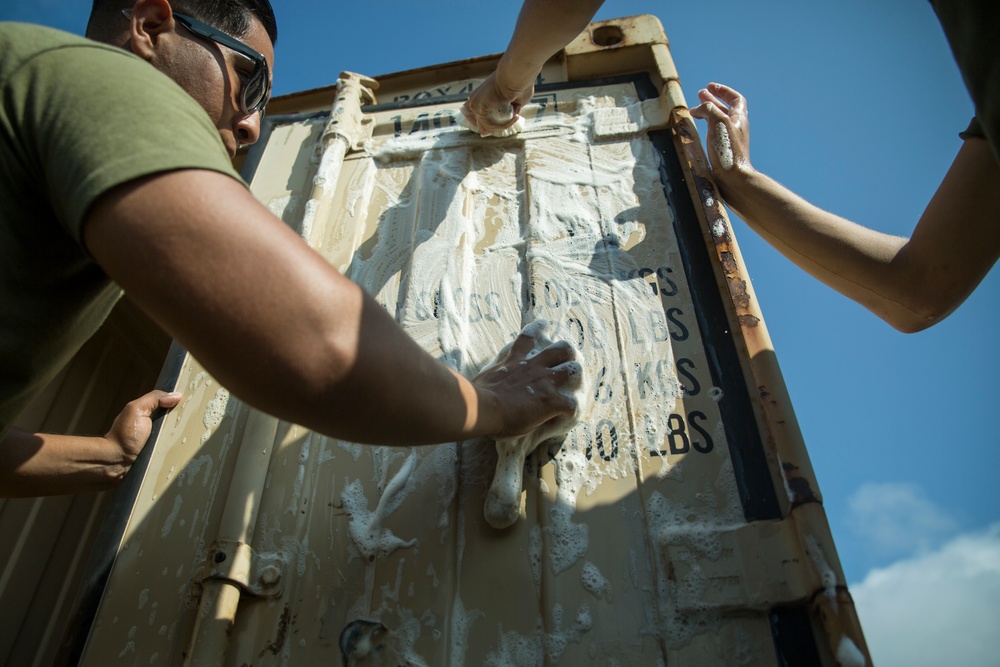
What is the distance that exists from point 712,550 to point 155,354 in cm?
270

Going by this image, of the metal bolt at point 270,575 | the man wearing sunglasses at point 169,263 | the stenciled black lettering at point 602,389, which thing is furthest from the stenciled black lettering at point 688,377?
the metal bolt at point 270,575

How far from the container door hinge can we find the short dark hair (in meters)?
1.00

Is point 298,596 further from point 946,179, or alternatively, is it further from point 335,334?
point 946,179

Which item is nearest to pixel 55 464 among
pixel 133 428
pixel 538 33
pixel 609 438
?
pixel 133 428

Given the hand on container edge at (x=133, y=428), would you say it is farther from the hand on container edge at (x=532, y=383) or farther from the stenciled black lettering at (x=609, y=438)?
the stenciled black lettering at (x=609, y=438)

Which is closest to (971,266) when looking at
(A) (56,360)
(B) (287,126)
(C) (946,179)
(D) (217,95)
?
→ (C) (946,179)

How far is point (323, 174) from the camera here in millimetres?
1915

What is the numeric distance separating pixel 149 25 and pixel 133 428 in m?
0.90

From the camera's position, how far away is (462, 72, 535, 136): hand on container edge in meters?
1.83

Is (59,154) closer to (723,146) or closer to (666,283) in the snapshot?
(666,283)

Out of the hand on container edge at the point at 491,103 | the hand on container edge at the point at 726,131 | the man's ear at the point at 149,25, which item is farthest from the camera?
the hand on container edge at the point at 491,103

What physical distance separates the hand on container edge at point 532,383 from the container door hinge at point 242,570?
565mm

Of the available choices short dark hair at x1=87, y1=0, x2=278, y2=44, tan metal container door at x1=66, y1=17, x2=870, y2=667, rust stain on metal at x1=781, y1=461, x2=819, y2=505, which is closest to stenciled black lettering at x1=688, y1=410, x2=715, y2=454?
tan metal container door at x1=66, y1=17, x2=870, y2=667

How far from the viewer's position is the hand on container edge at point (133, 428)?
146 cm
